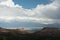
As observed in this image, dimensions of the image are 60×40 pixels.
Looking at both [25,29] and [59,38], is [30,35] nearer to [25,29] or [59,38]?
[25,29]

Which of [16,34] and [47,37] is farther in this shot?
[16,34]

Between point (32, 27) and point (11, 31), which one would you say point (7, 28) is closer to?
point (11, 31)

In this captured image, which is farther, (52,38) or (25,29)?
(25,29)

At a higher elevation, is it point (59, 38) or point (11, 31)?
point (11, 31)

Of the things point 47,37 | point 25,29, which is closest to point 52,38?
point 47,37

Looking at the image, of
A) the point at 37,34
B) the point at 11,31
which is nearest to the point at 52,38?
the point at 37,34

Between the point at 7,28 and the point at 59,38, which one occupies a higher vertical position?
the point at 7,28
